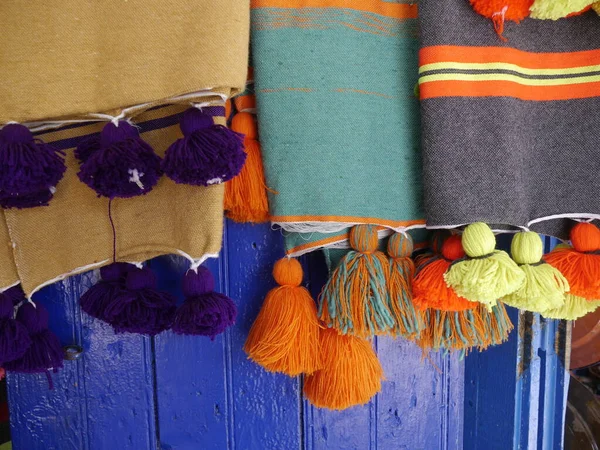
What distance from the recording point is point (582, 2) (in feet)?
2.27

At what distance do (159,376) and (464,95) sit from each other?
707 millimetres

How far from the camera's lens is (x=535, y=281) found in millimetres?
727

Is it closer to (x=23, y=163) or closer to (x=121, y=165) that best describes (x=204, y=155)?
(x=121, y=165)

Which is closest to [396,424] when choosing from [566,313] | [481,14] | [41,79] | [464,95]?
[566,313]

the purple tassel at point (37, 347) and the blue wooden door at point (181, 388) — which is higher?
the purple tassel at point (37, 347)

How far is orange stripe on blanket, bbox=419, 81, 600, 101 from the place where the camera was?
2.38 feet

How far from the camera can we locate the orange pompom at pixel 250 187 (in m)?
0.77

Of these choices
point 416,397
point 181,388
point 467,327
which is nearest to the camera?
point 467,327

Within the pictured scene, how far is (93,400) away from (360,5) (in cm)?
83

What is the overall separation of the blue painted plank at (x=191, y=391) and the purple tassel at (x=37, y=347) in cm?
19

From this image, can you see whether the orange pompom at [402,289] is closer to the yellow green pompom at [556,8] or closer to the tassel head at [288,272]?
the tassel head at [288,272]

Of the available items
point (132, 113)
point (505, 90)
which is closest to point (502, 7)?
point (505, 90)

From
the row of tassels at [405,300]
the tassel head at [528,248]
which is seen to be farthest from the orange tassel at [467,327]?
the tassel head at [528,248]

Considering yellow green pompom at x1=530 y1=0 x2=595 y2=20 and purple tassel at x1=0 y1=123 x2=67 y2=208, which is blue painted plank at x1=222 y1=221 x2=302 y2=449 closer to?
purple tassel at x1=0 y1=123 x2=67 y2=208
